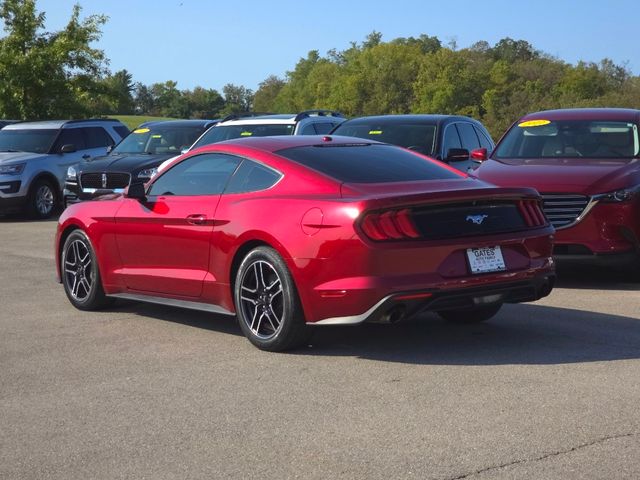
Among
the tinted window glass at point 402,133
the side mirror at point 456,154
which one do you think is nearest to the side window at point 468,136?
the tinted window glass at point 402,133

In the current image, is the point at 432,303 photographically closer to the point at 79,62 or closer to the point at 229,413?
the point at 229,413

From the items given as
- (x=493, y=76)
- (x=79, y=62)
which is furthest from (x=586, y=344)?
(x=493, y=76)

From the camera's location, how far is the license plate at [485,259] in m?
6.91

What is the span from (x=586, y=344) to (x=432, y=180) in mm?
1552

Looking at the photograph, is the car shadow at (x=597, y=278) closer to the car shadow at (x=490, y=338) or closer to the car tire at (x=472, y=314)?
the car shadow at (x=490, y=338)

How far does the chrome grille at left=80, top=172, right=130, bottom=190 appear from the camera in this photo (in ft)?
55.6

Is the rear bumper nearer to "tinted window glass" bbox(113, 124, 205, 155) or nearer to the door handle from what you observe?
the door handle

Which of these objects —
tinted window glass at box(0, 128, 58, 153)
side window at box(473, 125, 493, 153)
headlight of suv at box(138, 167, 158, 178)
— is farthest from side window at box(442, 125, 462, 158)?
tinted window glass at box(0, 128, 58, 153)

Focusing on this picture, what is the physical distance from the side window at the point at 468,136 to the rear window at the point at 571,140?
8.57 ft

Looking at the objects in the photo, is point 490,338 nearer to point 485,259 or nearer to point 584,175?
point 485,259

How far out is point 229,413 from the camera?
5715 millimetres

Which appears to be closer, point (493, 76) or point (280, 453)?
point (280, 453)

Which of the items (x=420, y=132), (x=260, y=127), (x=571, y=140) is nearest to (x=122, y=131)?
(x=260, y=127)

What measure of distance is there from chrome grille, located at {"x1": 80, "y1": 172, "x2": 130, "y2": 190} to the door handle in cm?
911
